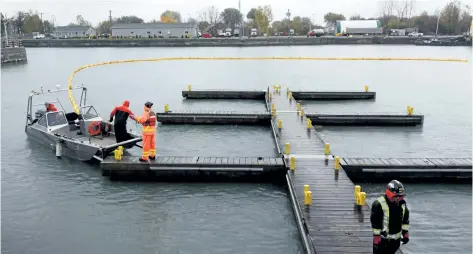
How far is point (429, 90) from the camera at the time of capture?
→ 36.5 metres

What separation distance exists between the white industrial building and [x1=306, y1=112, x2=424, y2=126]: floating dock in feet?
349

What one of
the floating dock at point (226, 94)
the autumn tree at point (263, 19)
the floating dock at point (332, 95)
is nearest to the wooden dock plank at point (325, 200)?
the floating dock at point (332, 95)

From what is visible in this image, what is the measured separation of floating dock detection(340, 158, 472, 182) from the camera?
14.3 meters

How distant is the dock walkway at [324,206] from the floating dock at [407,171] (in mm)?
1009

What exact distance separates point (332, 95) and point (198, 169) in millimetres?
19606

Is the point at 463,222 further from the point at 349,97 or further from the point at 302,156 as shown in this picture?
the point at 349,97

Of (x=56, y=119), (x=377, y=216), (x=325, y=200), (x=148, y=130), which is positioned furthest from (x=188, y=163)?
(x=377, y=216)

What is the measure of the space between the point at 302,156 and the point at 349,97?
1825 centimetres

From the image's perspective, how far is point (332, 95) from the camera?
31469 mm

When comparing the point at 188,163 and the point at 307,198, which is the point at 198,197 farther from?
the point at 307,198

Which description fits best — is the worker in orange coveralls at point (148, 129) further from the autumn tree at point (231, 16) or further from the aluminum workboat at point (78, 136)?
the autumn tree at point (231, 16)

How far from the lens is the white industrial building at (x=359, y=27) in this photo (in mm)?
121938

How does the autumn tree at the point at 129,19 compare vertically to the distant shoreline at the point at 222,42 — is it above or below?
above

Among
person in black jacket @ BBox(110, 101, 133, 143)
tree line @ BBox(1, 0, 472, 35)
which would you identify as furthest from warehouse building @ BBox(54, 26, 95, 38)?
person in black jacket @ BBox(110, 101, 133, 143)
